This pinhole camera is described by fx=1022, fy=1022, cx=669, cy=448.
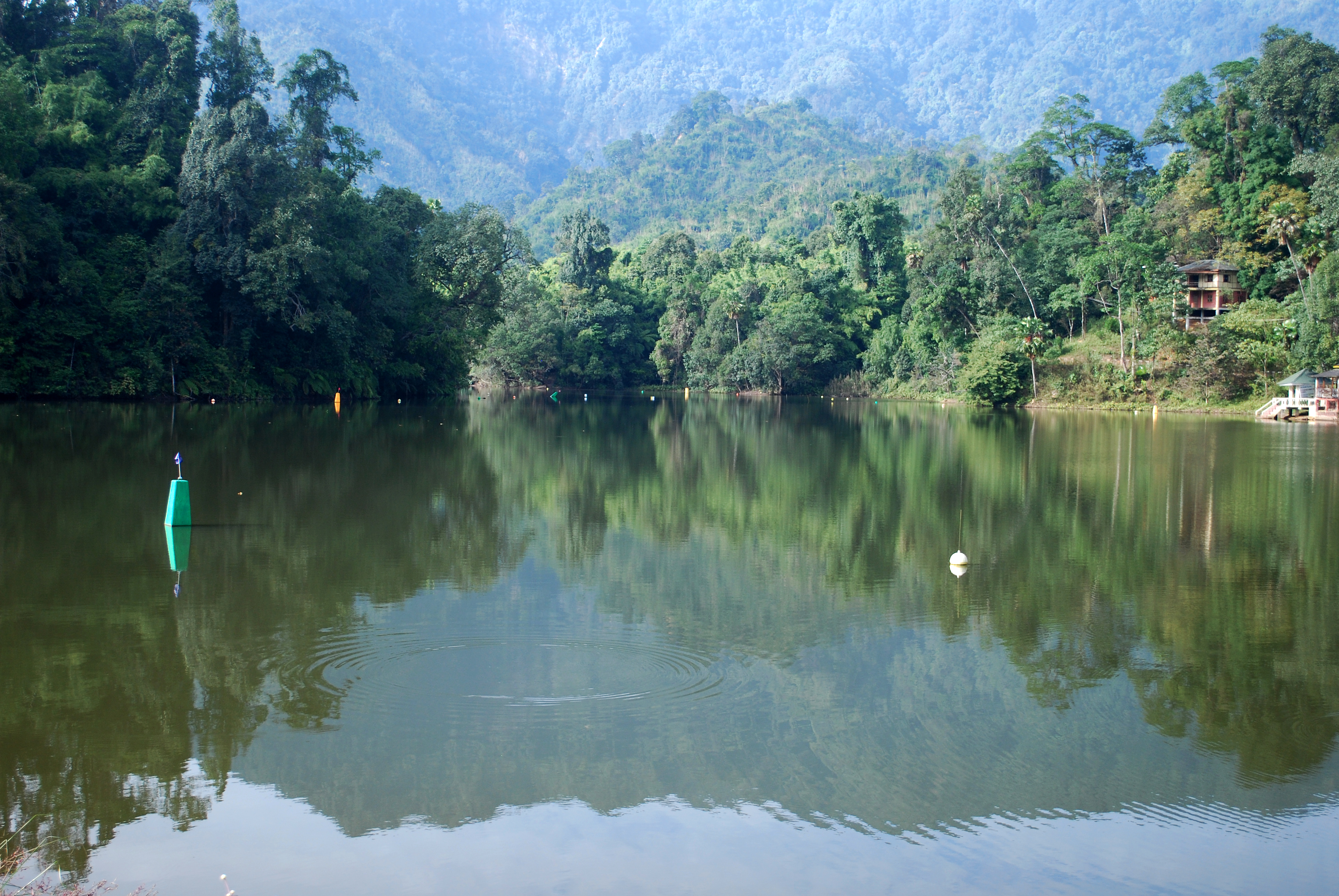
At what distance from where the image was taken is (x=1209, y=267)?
5247cm

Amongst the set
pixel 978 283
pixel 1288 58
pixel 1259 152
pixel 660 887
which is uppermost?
pixel 1288 58

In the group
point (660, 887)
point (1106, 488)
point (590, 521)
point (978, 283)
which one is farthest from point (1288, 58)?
point (660, 887)

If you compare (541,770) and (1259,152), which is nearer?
(541,770)

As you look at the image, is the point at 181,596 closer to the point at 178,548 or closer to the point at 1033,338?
the point at 178,548

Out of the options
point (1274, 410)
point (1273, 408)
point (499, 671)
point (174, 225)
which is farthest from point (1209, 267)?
point (499, 671)

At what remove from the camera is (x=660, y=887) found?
458 cm

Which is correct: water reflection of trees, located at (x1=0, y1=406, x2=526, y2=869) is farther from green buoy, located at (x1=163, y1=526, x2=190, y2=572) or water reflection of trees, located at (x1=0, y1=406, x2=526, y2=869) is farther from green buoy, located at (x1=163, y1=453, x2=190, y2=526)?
green buoy, located at (x1=163, y1=453, x2=190, y2=526)

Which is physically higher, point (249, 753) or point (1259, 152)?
point (1259, 152)

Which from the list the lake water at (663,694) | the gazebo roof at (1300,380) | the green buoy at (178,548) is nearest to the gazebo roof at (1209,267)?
the gazebo roof at (1300,380)

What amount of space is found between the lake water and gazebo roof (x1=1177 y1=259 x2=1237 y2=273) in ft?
139

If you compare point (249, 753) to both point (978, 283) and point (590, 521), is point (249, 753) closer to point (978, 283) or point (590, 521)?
point (590, 521)

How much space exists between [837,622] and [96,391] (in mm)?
36390

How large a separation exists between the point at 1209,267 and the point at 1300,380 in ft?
41.8

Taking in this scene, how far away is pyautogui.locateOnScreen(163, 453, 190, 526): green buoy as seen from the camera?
11969 mm
